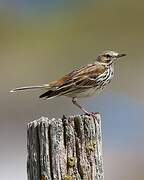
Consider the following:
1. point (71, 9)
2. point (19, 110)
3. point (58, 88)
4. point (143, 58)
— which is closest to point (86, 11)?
point (71, 9)

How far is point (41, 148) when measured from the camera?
20.6 ft

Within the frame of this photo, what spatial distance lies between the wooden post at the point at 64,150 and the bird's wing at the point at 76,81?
8.04 ft

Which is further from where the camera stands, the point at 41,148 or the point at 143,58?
the point at 143,58

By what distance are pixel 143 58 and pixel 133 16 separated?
4.56m

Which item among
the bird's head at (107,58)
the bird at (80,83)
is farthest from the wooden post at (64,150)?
the bird's head at (107,58)

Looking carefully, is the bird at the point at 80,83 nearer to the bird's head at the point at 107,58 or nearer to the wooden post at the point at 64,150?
the bird's head at the point at 107,58

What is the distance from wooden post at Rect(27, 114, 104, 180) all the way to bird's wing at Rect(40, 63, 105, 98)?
2.45 m

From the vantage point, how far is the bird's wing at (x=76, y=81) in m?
9.06

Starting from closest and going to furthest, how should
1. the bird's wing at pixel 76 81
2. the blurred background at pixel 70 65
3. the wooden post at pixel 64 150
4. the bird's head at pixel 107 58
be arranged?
the wooden post at pixel 64 150
the bird's wing at pixel 76 81
the bird's head at pixel 107 58
the blurred background at pixel 70 65

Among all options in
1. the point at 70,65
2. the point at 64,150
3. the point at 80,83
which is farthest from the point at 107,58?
the point at 70,65

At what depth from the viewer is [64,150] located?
20.9 feet

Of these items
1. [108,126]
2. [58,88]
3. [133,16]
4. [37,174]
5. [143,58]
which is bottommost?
[37,174]

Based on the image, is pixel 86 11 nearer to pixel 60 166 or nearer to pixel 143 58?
pixel 143 58

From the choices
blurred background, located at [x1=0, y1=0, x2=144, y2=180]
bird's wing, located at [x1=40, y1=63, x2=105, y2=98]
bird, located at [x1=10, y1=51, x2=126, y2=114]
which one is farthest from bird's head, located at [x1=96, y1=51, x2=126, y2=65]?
blurred background, located at [x1=0, y1=0, x2=144, y2=180]
